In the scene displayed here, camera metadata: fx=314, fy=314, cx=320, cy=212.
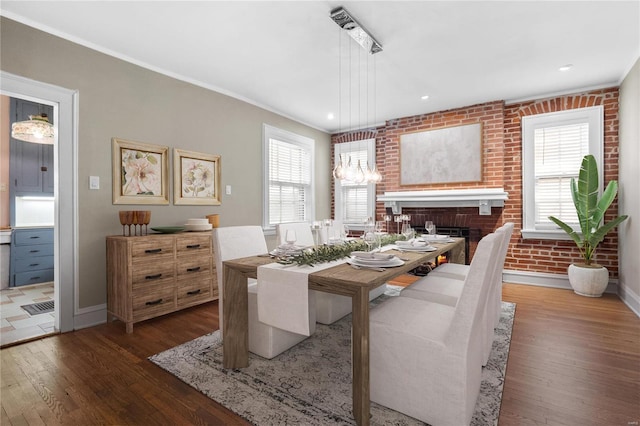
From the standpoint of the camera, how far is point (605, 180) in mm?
3924

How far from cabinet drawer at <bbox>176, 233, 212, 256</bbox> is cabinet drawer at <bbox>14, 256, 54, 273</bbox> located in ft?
9.03

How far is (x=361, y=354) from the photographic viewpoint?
58.4 inches

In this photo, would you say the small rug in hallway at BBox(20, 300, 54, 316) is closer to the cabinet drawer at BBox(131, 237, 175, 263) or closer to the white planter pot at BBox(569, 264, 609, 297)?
the cabinet drawer at BBox(131, 237, 175, 263)

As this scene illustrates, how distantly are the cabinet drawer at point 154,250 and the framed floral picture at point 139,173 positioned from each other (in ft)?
1.87

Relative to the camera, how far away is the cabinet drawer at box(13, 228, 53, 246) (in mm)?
4227

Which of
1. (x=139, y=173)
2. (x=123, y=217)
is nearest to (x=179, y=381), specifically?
(x=123, y=217)

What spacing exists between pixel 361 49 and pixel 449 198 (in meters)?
2.52

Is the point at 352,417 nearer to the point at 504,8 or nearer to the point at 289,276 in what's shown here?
the point at 289,276

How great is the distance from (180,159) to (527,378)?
12.2 feet

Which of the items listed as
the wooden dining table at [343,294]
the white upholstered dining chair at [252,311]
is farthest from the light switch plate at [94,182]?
the wooden dining table at [343,294]

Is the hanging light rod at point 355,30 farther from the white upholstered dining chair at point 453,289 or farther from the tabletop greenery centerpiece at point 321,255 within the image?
the white upholstered dining chair at point 453,289

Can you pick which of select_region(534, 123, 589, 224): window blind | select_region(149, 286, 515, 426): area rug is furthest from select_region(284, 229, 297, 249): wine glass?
select_region(534, 123, 589, 224): window blind

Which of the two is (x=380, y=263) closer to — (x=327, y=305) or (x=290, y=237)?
(x=290, y=237)

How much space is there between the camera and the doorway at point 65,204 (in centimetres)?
271
